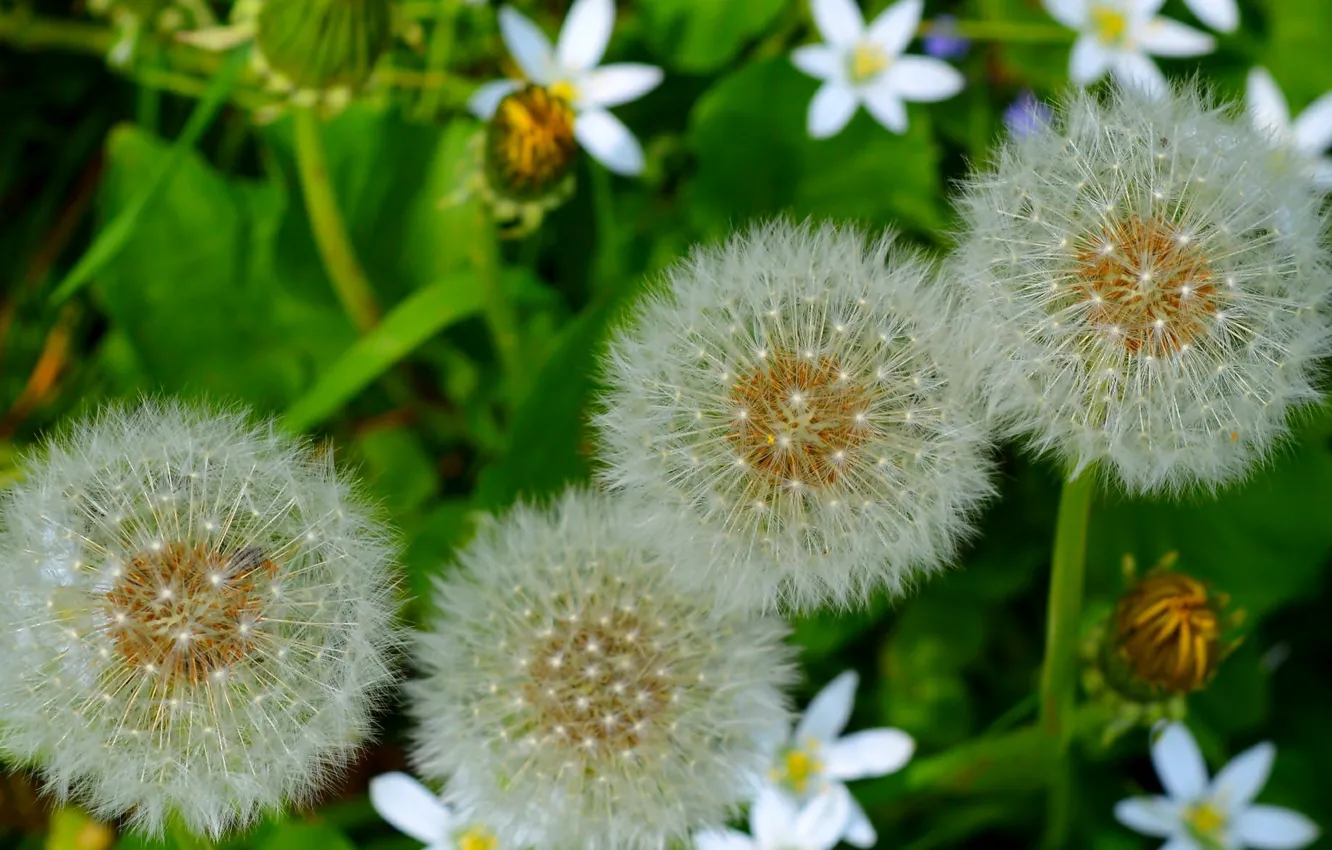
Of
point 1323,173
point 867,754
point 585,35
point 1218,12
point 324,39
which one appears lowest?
point 867,754

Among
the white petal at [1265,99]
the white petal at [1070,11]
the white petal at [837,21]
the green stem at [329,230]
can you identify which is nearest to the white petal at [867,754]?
the green stem at [329,230]

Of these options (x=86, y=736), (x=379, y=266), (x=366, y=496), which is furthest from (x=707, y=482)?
(x=379, y=266)

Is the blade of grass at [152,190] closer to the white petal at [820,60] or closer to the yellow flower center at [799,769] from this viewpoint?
the white petal at [820,60]

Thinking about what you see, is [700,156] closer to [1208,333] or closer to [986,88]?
[986,88]

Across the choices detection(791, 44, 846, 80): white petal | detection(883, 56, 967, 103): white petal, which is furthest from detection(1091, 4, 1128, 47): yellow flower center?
detection(791, 44, 846, 80): white petal

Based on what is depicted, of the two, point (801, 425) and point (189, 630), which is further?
point (801, 425)

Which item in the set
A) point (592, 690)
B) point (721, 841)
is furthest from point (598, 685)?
point (721, 841)

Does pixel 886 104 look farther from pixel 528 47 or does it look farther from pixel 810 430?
pixel 810 430
